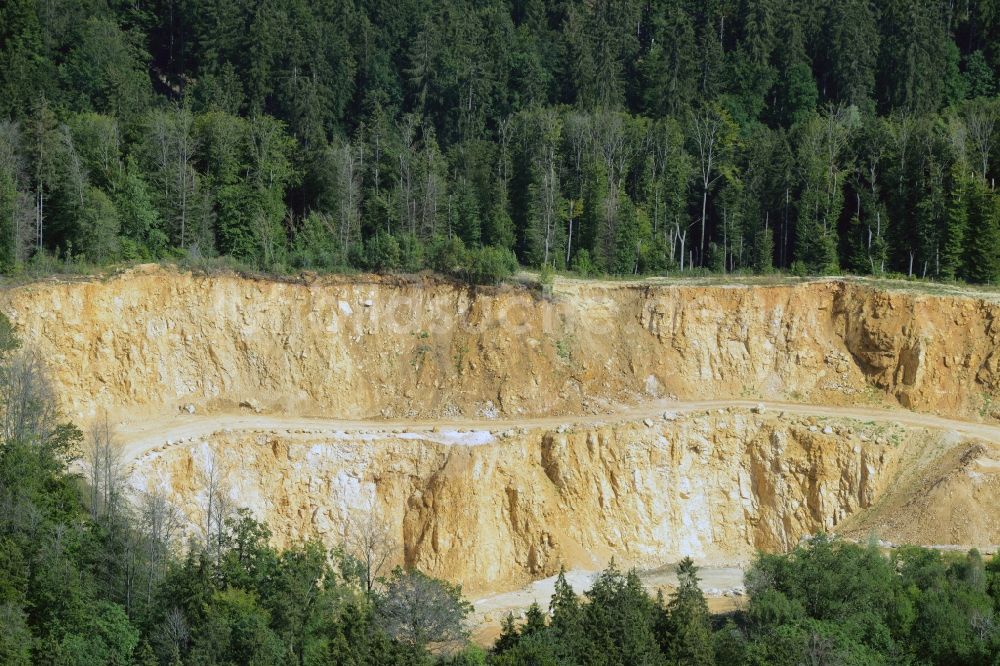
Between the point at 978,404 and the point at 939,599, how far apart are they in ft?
70.9

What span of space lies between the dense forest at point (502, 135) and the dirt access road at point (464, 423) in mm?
8792

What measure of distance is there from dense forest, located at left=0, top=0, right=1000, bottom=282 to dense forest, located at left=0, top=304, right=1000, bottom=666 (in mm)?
18836

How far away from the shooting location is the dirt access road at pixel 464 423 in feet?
220

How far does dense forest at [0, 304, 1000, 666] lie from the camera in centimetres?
4997

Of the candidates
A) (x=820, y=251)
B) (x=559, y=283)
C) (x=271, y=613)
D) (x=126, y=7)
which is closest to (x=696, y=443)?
(x=559, y=283)

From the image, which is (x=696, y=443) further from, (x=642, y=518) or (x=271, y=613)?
(x=271, y=613)

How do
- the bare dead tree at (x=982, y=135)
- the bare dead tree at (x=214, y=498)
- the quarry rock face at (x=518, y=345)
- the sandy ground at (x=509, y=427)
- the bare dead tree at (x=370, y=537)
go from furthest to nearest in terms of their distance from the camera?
the bare dead tree at (x=982, y=135) → the quarry rock face at (x=518, y=345) → the bare dead tree at (x=370, y=537) → the sandy ground at (x=509, y=427) → the bare dead tree at (x=214, y=498)

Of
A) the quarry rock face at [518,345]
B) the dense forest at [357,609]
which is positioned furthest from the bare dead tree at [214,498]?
the quarry rock face at [518,345]

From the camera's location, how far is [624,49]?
104 metres

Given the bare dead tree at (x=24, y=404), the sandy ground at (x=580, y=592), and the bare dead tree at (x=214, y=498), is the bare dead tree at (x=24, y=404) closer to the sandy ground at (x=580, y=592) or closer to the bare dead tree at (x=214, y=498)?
the bare dead tree at (x=214, y=498)

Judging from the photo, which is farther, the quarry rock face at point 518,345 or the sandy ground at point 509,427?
the quarry rock face at point 518,345

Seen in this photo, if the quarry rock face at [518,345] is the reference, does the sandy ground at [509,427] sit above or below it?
below

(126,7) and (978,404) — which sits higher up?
(126,7)

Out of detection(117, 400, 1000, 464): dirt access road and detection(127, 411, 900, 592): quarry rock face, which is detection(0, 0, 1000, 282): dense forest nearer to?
detection(117, 400, 1000, 464): dirt access road
